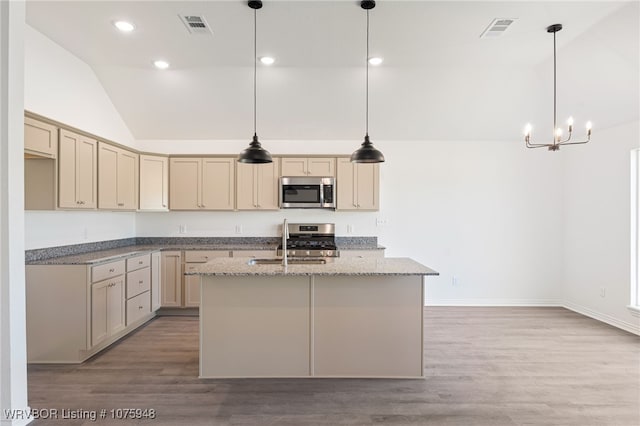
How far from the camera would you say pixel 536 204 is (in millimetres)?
5375

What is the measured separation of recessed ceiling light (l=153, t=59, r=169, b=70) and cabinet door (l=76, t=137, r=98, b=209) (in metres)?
1.15

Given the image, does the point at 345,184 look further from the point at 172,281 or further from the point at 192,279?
the point at 172,281

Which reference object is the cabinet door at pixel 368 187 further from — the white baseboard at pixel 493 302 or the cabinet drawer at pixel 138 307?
the cabinet drawer at pixel 138 307

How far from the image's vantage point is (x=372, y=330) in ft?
9.66

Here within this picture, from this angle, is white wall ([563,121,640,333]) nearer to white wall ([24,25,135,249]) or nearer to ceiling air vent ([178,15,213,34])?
ceiling air vent ([178,15,213,34])

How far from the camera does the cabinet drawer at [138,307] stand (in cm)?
407

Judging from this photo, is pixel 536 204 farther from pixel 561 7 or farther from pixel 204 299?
pixel 204 299

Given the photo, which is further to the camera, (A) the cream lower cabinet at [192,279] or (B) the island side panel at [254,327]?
(A) the cream lower cabinet at [192,279]

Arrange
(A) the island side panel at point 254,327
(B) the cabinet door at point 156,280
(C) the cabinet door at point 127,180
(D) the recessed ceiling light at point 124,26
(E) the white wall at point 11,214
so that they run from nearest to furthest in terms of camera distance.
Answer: (E) the white wall at point 11,214
(A) the island side panel at point 254,327
(D) the recessed ceiling light at point 124,26
(C) the cabinet door at point 127,180
(B) the cabinet door at point 156,280

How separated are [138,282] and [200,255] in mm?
862

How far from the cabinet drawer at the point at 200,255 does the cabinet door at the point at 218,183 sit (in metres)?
0.70

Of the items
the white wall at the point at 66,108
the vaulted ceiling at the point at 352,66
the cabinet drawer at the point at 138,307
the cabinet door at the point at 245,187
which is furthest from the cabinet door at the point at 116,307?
the vaulted ceiling at the point at 352,66

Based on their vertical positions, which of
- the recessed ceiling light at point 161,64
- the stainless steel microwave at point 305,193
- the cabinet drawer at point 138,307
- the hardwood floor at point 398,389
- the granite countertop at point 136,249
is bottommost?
the hardwood floor at point 398,389

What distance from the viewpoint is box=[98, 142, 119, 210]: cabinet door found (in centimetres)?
398
